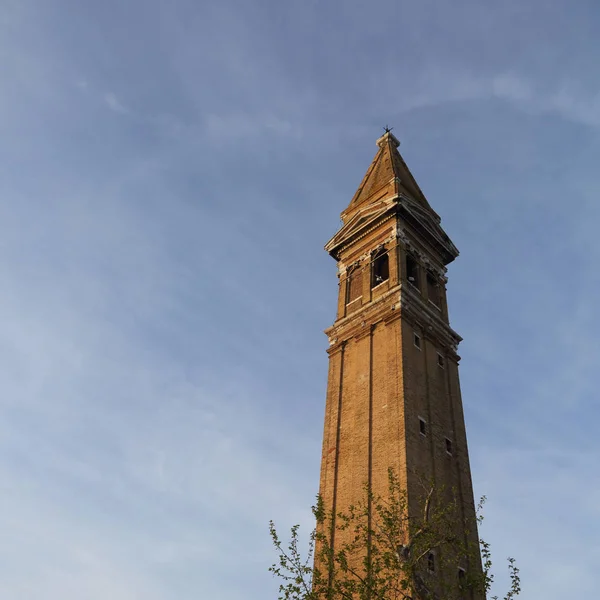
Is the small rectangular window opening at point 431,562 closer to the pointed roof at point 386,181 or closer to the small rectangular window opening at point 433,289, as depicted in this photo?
the small rectangular window opening at point 433,289

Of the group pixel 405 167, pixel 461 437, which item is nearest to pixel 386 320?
pixel 461 437

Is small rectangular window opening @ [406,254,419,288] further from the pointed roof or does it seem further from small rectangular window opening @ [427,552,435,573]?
small rectangular window opening @ [427,552,435,573]

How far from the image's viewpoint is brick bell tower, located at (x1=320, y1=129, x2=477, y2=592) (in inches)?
1183

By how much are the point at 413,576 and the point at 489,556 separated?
3.20 metres

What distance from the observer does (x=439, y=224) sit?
44.9 meters

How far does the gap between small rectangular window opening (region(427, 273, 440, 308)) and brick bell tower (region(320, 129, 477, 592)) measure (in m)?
0.06

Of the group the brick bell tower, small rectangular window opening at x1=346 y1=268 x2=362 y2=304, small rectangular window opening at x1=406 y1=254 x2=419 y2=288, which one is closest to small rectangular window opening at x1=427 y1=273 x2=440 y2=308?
the brick bell tower

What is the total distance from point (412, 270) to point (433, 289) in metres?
1.98

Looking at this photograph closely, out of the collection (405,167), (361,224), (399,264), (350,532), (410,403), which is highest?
(405,167)

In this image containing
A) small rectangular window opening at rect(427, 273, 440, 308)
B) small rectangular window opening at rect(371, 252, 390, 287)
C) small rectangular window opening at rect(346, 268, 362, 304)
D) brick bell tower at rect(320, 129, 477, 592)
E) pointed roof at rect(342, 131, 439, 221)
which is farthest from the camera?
pointed roof at rect(342, 131, 439, 221)

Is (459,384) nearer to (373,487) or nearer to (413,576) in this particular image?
(373,487)

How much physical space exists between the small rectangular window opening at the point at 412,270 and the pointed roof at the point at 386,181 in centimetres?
420

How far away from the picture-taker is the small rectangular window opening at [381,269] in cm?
4034

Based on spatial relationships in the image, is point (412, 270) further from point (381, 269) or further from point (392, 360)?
point (392, 360)
